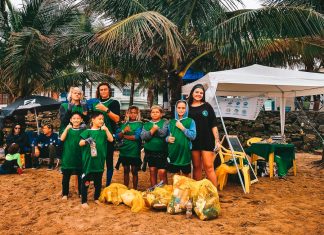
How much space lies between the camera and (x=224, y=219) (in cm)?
439

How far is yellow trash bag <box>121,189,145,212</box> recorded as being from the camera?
4.74 meters

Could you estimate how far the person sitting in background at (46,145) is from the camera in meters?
8.91

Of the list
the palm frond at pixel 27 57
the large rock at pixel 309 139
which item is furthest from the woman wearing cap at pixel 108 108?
the large rock at pixel 309 139

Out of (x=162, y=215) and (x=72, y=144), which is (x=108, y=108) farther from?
(x=162, y=215)

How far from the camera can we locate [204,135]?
205 inches

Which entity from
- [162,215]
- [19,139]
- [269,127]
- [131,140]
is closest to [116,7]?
[131,140]

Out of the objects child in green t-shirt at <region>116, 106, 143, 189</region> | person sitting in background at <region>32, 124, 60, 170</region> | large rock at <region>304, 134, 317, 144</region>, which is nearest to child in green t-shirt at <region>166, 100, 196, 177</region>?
child in green t-shirt at <region>116, 106, 143, 189</region>

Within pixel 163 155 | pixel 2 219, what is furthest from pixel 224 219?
pixel 2 219

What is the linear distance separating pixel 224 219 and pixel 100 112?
2281mm

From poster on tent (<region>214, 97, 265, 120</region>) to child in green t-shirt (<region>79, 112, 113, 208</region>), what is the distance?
12.9 ft

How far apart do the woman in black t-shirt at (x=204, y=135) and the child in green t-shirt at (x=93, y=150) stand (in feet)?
4.30

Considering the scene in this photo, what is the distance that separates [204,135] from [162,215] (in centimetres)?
136

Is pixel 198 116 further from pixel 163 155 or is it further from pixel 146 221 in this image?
pixel 146 221

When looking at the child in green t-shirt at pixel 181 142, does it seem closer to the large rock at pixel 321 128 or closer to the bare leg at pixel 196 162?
the bare leg at pixel 196 162
